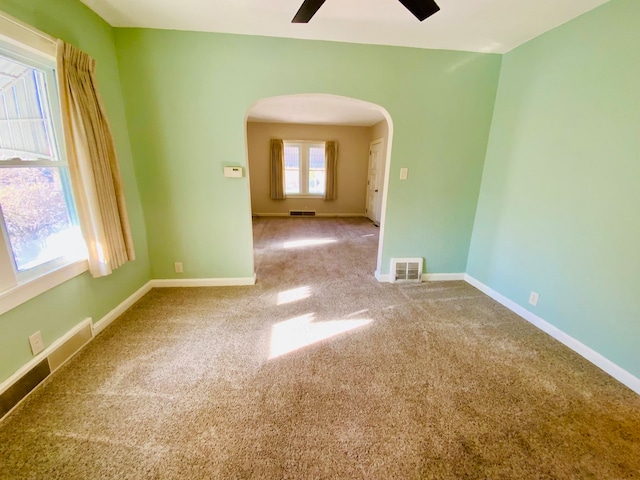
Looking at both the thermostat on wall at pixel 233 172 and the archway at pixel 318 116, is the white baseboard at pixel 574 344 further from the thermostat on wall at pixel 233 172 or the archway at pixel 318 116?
the thermostat on wall at pixel 233 172

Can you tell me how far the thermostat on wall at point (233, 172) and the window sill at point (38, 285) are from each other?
4.64 ft

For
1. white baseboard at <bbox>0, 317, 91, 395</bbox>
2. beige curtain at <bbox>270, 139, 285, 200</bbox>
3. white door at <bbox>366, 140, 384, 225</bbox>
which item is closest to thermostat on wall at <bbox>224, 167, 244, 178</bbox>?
white baseboard at <bbox>0, 317, 91, 395</bbox>

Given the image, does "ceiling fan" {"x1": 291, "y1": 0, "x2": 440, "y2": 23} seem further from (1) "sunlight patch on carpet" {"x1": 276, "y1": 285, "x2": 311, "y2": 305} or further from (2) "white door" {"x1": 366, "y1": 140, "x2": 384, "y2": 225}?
(2) "white door" {"x1": 366, "y1": 140, "x2": 384, "y2": 225}

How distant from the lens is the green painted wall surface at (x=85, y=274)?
1.53 meters

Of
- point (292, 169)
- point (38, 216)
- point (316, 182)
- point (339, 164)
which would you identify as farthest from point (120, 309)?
point (339, 164)

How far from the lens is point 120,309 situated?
2441mm

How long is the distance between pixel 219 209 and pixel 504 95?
10.6 feet

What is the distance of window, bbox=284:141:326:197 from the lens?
7184 millimetres

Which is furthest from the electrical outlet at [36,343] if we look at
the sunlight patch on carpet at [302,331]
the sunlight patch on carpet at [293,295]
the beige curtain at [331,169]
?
the beige curtain at [331,169]

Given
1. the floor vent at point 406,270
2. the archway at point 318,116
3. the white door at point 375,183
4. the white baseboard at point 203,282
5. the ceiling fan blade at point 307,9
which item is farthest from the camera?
the white door at point 375,183

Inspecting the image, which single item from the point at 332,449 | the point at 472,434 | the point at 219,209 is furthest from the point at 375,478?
the point at 219,209

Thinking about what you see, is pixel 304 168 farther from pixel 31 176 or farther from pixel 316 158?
pixel 31 176

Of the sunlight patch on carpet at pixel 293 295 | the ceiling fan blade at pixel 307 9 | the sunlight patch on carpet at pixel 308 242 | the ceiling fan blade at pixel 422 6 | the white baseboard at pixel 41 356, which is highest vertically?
the ceiling fan blade at pixel 307 9

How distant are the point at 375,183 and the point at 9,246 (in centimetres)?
646
